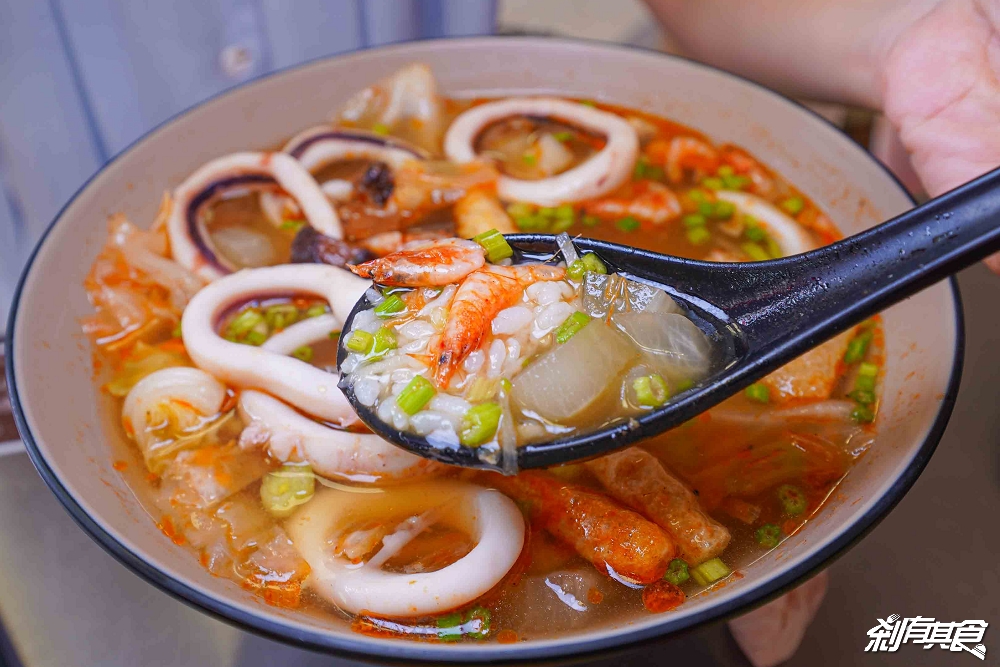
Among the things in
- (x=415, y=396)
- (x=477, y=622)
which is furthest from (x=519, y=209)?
(x=477, y=622)

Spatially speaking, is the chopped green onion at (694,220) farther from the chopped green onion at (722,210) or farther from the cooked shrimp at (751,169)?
the cooked shrimp at (751,169)

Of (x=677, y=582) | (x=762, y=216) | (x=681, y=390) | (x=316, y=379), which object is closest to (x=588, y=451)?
(x=681, y=390)

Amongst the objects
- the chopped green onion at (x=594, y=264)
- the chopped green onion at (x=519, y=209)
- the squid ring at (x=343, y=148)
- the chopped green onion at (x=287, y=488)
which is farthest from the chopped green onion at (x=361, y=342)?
the squid ring at (x=343, y=148)

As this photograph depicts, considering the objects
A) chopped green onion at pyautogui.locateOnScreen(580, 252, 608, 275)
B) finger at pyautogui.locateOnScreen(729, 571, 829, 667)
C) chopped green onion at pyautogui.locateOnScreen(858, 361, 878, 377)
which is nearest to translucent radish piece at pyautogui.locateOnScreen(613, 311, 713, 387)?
chopped green onion at pyautogui.locateOnScreen(580, 252, 608, 275)

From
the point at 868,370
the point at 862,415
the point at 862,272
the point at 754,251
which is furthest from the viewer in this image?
the point at 754,251

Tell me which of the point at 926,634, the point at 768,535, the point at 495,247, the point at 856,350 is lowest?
the point at 926,634

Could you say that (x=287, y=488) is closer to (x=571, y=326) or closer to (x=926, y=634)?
(x=571, y=326)
